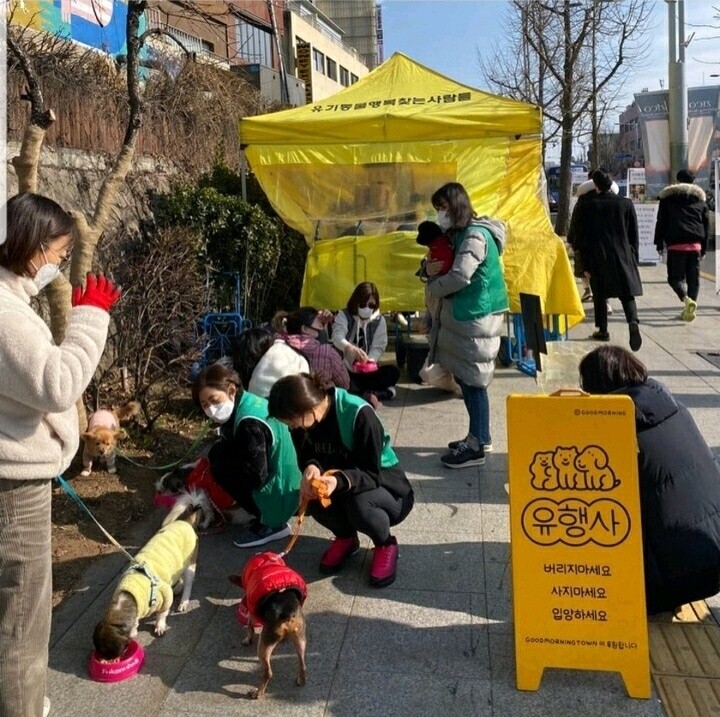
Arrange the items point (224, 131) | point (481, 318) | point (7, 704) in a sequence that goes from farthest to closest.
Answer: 1. point (224, 131)
2. point (481, 318)
3. point (7, 704)

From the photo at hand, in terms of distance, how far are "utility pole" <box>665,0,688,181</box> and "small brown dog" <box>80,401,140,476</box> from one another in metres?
11.2

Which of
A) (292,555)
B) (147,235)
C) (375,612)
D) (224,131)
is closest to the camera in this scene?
(375,612)

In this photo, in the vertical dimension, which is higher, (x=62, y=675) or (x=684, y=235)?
(x=684, y=235)

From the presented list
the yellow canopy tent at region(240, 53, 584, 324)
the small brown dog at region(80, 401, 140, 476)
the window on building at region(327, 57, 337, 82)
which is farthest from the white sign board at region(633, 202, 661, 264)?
the window on building at region(327, 57, 337, 82)

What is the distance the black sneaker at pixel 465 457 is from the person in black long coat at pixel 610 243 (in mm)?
3580

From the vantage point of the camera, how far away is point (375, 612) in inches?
126

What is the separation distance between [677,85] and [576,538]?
1232 centimetres

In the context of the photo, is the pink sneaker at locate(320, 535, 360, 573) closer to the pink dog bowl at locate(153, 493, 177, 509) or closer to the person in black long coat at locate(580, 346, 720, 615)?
the pink dog bowl at locate(153, 493, 177, 509)

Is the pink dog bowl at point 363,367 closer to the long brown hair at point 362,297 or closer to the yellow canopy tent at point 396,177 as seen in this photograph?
the long brown hair at point 362,297

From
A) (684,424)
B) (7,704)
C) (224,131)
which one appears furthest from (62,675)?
(224,131)

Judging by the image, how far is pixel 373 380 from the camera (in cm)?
592

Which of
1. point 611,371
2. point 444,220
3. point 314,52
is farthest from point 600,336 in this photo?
point 314,52

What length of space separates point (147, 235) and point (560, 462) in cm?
557

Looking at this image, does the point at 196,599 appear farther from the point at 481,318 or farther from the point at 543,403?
the point at 481,318
